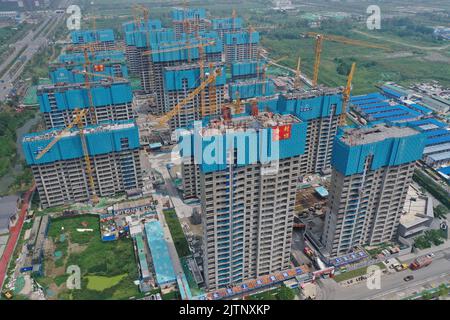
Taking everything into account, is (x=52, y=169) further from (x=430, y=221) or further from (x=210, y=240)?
(x=430, y=221)

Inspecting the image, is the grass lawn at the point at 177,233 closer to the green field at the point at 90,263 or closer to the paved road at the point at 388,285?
the green field at the point at 90,263

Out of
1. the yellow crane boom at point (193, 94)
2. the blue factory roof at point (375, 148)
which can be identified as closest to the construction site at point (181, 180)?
the yellow crane boom at point (193, 94)

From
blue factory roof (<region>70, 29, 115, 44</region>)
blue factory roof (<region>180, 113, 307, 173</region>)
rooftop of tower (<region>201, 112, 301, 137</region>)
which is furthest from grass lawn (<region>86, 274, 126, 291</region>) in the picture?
blue factory roof (<region>70, 29, 115, 44</region>)

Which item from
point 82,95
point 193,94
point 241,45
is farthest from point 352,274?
point 241,45

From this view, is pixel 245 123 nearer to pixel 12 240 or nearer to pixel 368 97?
pixel 12 240

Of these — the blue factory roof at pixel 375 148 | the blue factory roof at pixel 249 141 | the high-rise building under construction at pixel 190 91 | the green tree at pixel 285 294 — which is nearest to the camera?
the blue factory roof at pixel 249 141

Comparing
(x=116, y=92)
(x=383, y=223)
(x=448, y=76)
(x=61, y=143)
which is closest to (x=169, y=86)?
(x=116, y=92)

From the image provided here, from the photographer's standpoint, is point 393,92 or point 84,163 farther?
point 393,92
